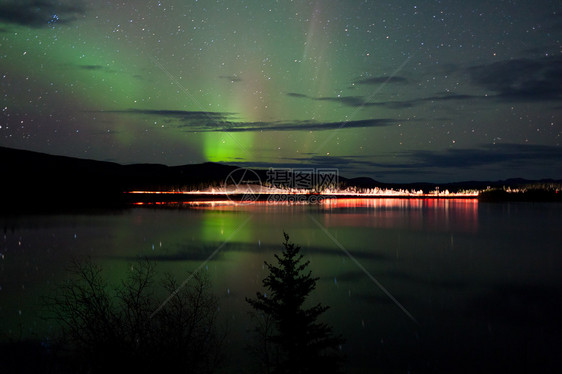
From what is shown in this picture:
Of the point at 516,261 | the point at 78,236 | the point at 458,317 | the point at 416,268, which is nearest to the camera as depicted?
the point at 458,317

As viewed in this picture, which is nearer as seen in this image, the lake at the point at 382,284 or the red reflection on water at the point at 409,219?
the lake at the point at 382,284

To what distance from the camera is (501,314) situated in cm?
1595

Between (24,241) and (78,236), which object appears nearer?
(24,241)

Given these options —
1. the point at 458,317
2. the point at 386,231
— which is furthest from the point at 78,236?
the point at 458,317

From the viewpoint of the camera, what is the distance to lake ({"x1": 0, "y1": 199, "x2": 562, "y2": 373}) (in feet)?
41.1

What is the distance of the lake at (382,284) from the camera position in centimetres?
1253

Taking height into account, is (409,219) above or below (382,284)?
above

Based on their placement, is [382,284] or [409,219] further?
[409,219]

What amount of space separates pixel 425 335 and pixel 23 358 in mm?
10637

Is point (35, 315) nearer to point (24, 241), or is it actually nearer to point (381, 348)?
point (381, 348)

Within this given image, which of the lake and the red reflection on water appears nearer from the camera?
the lake

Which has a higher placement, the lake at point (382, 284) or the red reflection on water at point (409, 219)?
the red reflection on water at point (409, 219)

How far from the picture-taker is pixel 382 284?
2078 cm

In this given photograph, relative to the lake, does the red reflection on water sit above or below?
above
